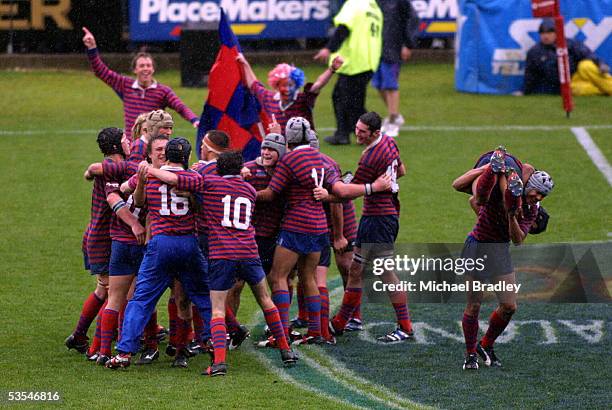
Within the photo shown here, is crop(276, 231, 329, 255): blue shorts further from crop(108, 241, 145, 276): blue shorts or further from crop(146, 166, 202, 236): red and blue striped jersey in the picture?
crop(108, 241, 145, 276): blue shorts

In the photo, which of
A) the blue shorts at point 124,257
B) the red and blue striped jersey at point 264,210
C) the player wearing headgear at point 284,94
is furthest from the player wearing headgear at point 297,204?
the player wearing headgear at point 284,94

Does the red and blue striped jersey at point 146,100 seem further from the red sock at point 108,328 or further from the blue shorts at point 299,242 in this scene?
the red sock at point 108,328

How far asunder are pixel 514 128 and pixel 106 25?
9.01 m

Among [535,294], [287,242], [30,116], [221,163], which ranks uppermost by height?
[221,163]

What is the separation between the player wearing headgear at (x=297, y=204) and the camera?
8.84 meters

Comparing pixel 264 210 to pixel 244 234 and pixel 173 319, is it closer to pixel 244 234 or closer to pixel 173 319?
pixel 244 234

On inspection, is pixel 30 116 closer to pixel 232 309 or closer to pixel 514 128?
pixel 514 128

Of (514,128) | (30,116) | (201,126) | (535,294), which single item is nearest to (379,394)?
(535,294)

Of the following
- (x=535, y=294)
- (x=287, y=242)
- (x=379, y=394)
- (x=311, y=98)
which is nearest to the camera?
Answer: (x=379, y=394)

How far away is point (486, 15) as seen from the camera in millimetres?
21391

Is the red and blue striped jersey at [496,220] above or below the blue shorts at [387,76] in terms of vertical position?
above

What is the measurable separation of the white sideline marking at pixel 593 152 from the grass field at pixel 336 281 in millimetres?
129

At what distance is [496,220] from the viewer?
8.39 m

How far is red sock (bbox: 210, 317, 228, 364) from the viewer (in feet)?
27.1
